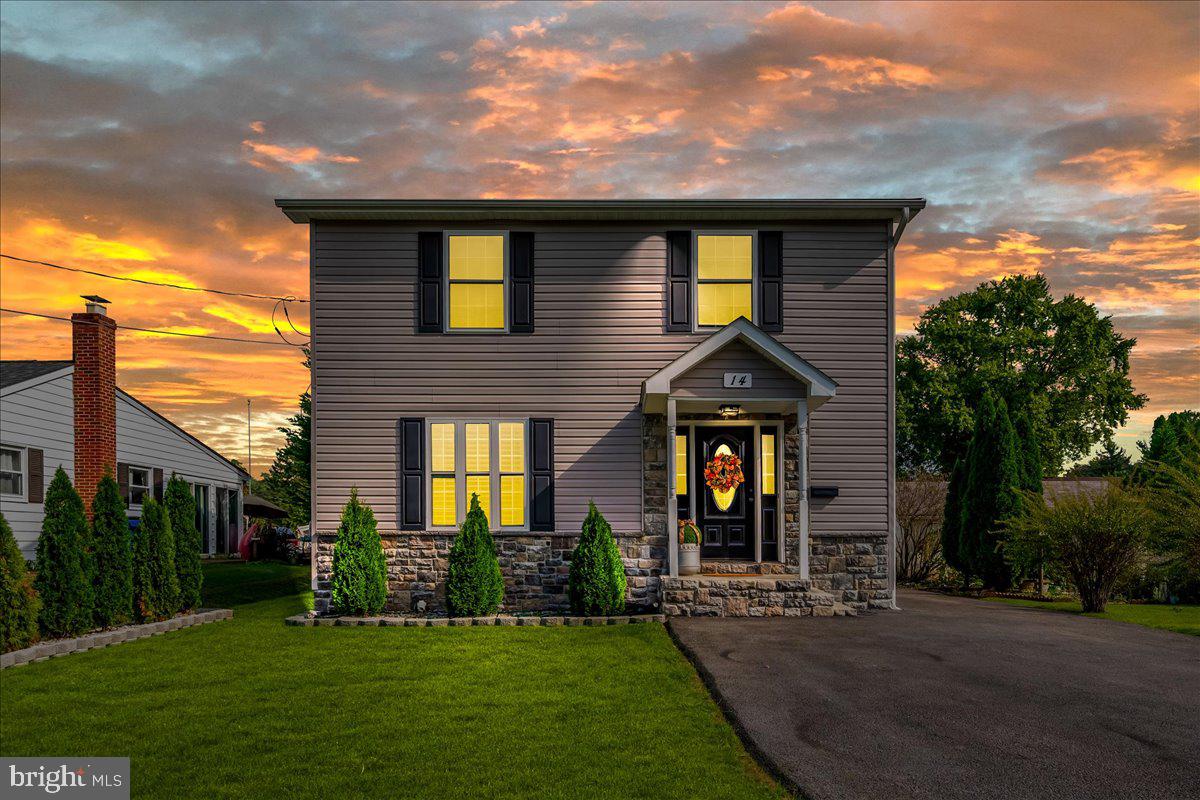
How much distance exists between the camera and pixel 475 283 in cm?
1505

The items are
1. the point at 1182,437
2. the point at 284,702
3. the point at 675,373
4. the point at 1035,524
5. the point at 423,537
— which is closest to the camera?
the point at 284,702

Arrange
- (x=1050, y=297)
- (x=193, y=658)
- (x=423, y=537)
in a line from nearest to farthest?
1. (x=193, y=658)
2. (x=423, y=537)
3. (x=1050, y=297)

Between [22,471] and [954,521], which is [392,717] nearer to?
[22,471]

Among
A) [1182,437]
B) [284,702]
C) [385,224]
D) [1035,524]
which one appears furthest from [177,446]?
[1182,437]

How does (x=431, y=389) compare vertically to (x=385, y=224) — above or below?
below

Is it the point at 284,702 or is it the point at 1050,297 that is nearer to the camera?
the point at 284,702

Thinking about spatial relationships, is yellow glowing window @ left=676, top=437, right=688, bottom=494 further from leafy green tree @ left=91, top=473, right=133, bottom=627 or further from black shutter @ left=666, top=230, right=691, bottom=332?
leafy green tree @ left=91, top=473, right=133, bottom=627

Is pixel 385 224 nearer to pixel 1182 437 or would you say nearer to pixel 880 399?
pixel 880 399

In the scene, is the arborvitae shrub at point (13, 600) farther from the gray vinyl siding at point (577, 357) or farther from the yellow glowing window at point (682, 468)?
the yellow glowing window at point (682, 468)

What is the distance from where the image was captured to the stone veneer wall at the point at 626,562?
47.9ft

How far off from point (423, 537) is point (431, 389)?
2.40m

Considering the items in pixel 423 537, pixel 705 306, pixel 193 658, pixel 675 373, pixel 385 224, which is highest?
pixel 385 224

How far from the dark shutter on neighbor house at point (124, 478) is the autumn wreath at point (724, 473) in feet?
53.4

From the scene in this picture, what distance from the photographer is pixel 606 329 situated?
1497 centimetres
